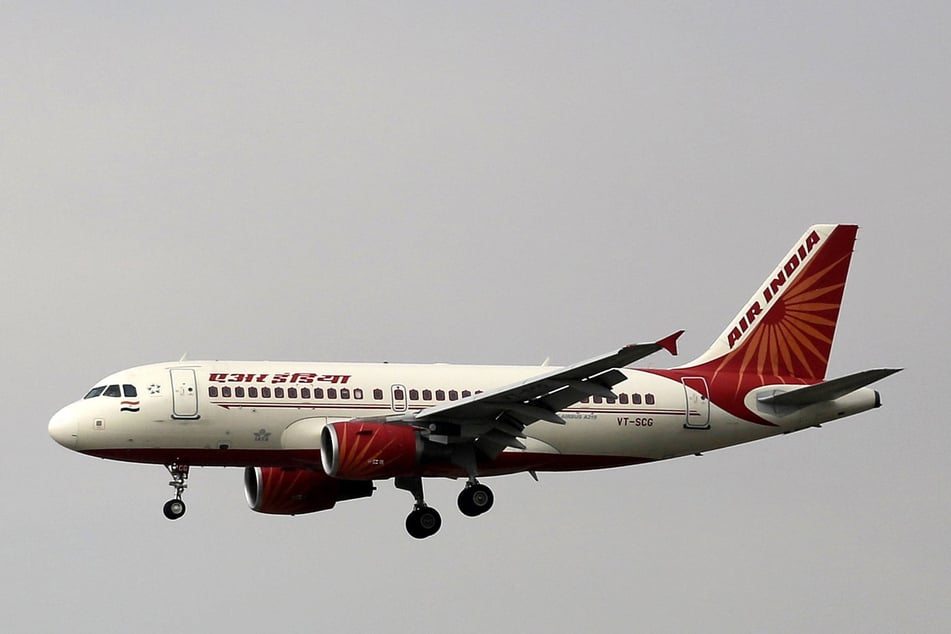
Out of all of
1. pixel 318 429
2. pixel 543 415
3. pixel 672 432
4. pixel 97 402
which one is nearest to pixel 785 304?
pixel 672 432

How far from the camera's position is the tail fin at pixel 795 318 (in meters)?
64.1

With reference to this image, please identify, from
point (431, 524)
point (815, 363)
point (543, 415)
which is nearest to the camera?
point (543, 415)

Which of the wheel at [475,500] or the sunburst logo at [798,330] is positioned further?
the sunburst logo at [798,330]

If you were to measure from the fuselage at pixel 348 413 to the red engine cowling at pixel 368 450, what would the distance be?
3.37 feet

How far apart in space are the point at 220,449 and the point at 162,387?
231 centimetres

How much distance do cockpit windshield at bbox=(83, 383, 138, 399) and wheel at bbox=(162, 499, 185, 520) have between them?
10.8 feet

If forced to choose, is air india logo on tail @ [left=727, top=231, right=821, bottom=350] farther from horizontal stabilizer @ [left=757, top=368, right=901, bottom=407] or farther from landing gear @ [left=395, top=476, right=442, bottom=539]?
landing gear @ [left=395, top=476, right=442, bottom=539]

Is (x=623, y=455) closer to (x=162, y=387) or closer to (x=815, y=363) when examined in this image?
(x=815, y=363)

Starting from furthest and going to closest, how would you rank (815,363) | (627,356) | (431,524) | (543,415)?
(815,363) → (431,524) → (543,415) → (627,356)

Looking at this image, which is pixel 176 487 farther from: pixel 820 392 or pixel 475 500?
pixel 820 392

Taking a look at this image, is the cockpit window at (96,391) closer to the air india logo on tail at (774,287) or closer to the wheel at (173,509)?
the wheel at (173,509)

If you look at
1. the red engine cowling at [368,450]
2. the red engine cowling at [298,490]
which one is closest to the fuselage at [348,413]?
the red engine cowling at [368,450]

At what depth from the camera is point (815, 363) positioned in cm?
6469

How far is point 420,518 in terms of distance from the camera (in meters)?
60.7
